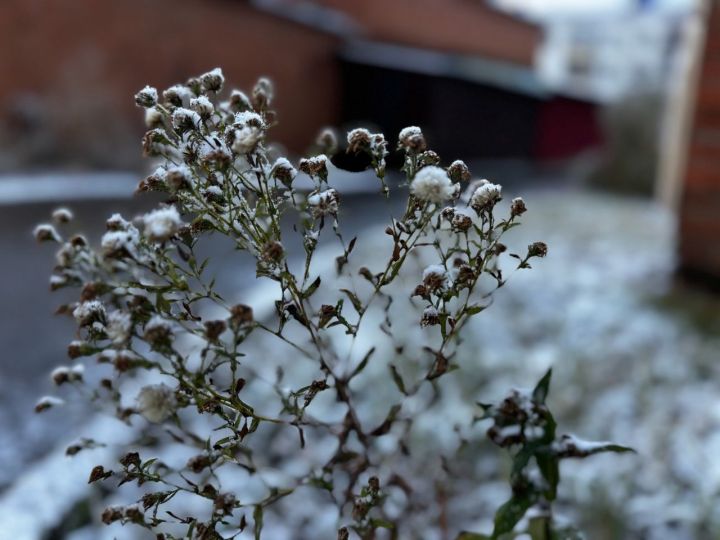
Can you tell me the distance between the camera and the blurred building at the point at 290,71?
21.0 feet

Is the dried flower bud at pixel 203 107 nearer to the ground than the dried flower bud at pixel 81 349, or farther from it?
farther from it

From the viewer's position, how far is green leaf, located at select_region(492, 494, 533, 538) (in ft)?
3.22

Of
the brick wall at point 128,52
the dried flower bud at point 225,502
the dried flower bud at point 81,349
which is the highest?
the brick wall at point 128,52

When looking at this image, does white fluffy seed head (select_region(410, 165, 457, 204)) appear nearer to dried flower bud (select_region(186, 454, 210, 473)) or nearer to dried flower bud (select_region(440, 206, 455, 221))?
dried flower bud (select_region(440, 206, 455, 221))

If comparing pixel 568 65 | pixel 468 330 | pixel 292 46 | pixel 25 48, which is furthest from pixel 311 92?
pixel 568 65

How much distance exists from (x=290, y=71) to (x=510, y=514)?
858 centimetres

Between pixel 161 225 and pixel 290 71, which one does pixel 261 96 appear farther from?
pixel 290 71

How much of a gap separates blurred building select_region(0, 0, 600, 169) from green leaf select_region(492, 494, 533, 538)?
629 cm

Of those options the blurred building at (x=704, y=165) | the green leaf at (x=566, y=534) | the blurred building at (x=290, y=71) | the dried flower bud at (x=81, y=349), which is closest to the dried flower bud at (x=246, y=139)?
the dried flower bud at (x=81, y=349)

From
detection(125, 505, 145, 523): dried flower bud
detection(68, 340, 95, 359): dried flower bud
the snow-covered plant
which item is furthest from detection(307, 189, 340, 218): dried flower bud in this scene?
detection(125, 505, 145, 523): dried flower bud

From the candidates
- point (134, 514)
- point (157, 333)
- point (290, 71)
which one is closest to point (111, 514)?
point (134, 514)

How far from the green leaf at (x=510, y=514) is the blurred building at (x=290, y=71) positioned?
629 centimetres

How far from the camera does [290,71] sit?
891cm

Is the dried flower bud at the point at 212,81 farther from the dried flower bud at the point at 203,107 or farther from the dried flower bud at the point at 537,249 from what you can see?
the dried flower bud at the point at 537,249
